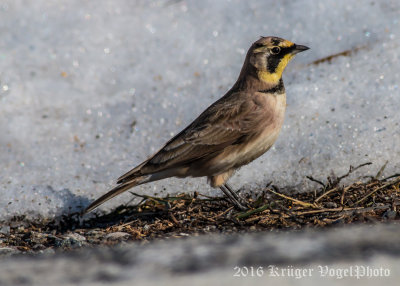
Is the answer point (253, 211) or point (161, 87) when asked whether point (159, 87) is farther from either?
point (253, 211)

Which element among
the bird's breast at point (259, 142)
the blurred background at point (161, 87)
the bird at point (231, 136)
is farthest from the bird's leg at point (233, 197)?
the blurred background at point (161, 87)

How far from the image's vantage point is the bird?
454 cm

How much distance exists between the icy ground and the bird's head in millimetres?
790

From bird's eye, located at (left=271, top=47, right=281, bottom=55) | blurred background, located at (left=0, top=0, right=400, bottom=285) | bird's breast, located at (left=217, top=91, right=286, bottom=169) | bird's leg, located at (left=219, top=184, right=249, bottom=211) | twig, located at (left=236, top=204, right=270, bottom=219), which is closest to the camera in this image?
twig, located at (left=236, top=204, right=270, bottom=219)

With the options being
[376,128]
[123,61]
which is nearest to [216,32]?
[123,61]

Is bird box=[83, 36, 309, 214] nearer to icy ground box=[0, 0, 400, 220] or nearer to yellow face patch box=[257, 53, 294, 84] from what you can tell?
yellow face patch box=[257, 53, 294, 84]

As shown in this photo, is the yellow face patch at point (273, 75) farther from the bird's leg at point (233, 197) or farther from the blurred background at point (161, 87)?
the bird's leg at point (233, 197)

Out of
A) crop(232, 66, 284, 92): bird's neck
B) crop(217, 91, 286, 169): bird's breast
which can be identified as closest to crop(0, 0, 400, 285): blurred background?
crop(217, 91, 286, 169): bird's breast

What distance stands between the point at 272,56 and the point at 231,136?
0.71 meters

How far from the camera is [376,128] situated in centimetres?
531

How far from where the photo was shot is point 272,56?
475 cm

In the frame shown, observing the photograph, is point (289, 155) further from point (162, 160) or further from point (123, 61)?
point (123, 61)

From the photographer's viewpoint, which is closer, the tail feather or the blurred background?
the tail feather

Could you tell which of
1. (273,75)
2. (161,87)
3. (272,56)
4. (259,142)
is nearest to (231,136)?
(259,142)
